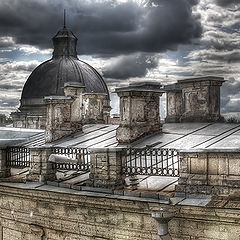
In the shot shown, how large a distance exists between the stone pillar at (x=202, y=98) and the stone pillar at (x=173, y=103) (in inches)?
23.5

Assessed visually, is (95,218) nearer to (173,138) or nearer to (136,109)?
(173,138)

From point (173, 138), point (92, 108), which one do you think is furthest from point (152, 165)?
point (92, 108)

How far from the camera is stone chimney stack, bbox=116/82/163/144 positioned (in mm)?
14273

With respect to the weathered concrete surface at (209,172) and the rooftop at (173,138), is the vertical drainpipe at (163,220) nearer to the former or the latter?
the weathered concrete surface at (209,172)

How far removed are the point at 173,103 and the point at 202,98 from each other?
5.38 ft

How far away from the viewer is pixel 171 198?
372 inches

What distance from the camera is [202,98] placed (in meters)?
16.2

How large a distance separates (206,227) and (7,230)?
6427 millimetres

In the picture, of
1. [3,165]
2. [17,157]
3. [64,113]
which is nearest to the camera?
[3,165]

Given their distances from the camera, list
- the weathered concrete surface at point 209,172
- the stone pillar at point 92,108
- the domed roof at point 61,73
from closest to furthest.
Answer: the weathered concrete surface at point 209,172 < the stone pillar at point 92,108 < the domed roof at point 61,73

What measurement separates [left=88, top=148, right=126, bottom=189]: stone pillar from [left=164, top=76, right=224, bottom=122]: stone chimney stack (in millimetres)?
5984

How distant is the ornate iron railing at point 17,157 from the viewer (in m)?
13.7

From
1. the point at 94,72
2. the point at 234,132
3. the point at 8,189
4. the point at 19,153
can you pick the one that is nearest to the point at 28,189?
the point at 8,189

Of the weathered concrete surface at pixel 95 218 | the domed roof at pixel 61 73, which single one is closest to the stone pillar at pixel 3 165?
the weathered concrete surface at pixel 95 218
